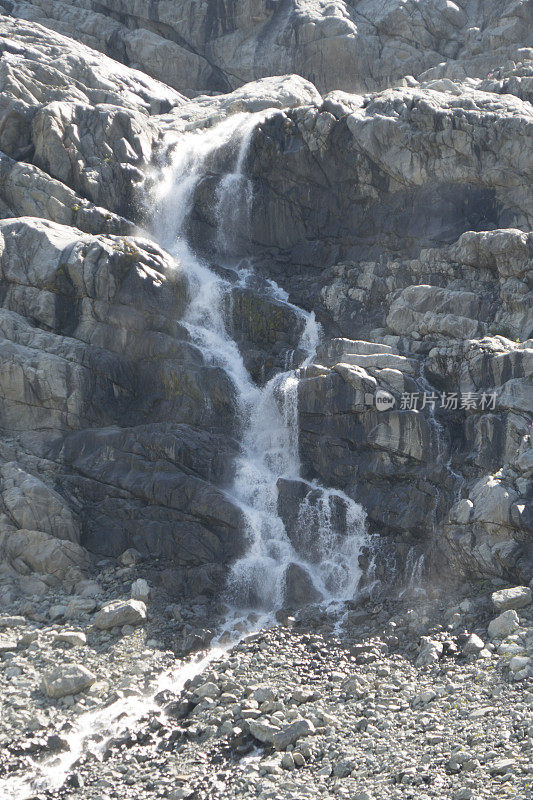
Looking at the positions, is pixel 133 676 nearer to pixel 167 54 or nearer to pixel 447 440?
pixel 447 440

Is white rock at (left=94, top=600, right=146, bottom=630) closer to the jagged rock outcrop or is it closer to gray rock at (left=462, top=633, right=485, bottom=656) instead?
gray rock at (left=462, top=633, right=485, bottom=656)

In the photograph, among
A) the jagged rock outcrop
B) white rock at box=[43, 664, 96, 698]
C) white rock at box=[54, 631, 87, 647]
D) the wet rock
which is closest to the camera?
white rock at box=[43, 664, 96, 698]

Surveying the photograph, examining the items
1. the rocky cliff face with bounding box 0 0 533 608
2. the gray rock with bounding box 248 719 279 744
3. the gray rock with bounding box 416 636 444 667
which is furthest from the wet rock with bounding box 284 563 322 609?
the gray rock with bounding box 248 719 279 744

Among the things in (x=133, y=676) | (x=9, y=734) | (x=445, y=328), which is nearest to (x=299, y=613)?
(x=133, y=676)

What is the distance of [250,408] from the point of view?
1522 inches

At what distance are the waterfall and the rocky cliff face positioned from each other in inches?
23.1

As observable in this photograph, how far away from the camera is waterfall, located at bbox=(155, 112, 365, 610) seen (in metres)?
33.6

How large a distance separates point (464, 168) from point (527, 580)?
24.7m

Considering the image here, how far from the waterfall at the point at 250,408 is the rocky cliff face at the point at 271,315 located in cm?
59

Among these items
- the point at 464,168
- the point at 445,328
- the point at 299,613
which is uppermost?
the point at 464,168

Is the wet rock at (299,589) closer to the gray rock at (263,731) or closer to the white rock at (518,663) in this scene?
the gray rock at (263,731)

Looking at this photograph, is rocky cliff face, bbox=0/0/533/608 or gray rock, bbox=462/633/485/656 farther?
rocky cliff face, bbox=0/0/533/608

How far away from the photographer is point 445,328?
39156mm

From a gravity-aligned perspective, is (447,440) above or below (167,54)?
below
